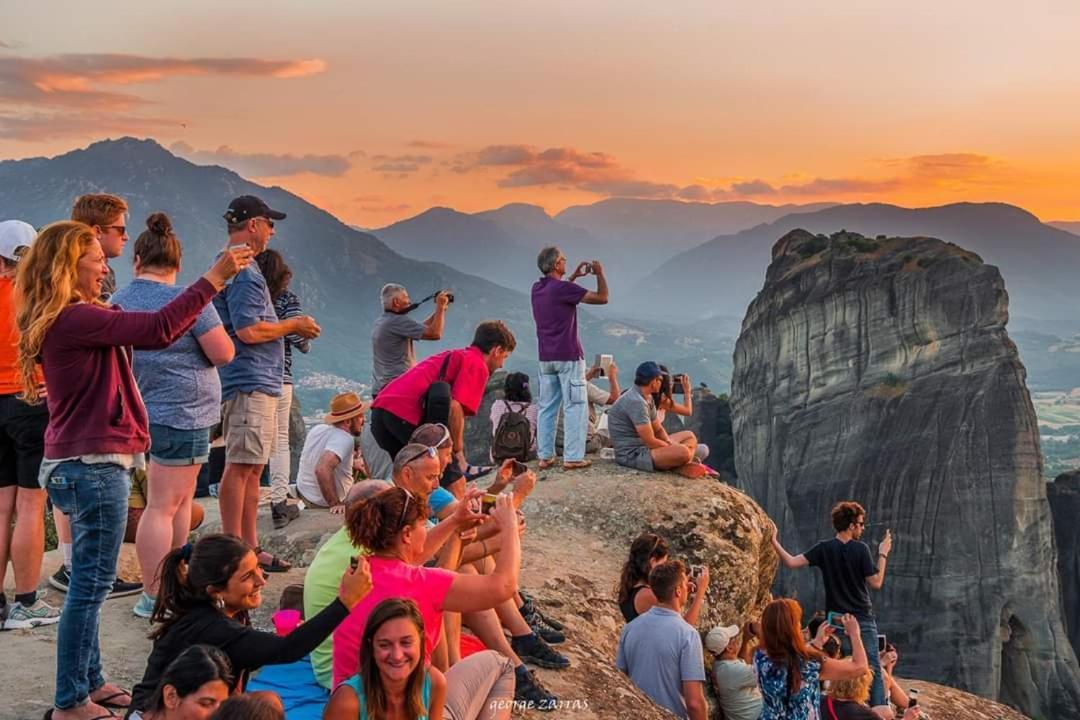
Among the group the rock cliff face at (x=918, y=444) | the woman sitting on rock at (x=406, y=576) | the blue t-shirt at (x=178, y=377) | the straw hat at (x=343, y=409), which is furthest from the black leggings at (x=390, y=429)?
the rock cliff face at (x=918, y=444)

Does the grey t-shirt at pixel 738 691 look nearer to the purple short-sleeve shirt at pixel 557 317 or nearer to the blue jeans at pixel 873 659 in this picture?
the blue jeans at pixel 873 659

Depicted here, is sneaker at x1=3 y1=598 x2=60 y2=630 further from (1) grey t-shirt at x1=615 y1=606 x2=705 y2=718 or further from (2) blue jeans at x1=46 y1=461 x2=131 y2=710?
(1) grey t-shirt at x1=615 y1=606 x2=705 y2=718

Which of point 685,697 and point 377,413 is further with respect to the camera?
point 377,413

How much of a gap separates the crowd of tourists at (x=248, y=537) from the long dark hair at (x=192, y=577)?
0.04 ft

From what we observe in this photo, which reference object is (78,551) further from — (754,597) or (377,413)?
(754,597)

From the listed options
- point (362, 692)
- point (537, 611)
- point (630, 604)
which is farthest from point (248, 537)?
point (362, 692)

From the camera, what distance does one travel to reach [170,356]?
7348 millimetres

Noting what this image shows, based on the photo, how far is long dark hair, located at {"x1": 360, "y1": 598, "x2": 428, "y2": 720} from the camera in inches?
192

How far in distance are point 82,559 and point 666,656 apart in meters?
4.67

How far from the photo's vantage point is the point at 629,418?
1457cm

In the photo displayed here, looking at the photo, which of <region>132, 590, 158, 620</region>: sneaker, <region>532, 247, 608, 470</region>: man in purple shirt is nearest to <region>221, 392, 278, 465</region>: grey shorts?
<region>132, 590, 158, 620</region>: sneaker

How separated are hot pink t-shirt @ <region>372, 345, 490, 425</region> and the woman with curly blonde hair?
153 inches

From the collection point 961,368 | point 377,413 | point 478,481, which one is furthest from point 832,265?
point 377,413

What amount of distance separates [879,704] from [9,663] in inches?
366
